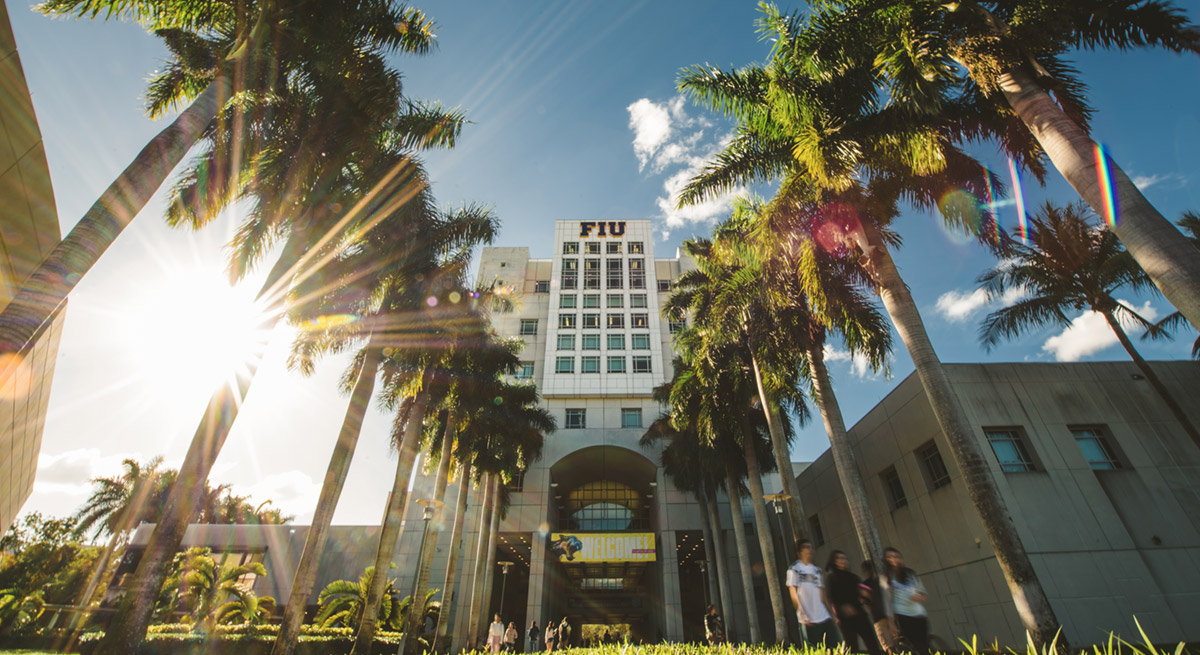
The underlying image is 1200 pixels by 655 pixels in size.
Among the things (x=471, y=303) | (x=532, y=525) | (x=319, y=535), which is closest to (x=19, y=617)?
(x=532, y=525)

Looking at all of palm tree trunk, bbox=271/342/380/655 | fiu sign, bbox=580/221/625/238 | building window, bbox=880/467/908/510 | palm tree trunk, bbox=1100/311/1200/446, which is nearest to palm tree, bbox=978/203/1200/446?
palm tree trunk, bbox=1100/311/1200/446

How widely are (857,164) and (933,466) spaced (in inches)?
483

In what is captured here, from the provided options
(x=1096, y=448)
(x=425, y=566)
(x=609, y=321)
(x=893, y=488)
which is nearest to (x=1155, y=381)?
(x=1096, y=448)

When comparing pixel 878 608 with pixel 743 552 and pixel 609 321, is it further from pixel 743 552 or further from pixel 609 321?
pixel 609 321

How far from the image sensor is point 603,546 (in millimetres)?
32406

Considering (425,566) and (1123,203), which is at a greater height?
(1123,203)

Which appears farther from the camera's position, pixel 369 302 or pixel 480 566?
pixel 480 566

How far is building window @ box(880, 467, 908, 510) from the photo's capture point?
65.5ft

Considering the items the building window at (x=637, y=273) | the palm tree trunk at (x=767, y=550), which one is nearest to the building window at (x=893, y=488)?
the palm tree trunk at (x=767, y=550)

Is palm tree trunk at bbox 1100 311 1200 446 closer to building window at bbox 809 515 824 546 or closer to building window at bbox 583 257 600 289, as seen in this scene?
building window at bbox 809 515 824 546

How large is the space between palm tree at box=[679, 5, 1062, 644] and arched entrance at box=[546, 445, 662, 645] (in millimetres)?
24201

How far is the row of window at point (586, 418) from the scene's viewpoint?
4000cm

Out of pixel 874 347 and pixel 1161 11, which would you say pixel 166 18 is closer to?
pixel 1161 11

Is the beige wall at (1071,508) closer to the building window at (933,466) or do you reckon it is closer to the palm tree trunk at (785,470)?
the building window at (933,466)
